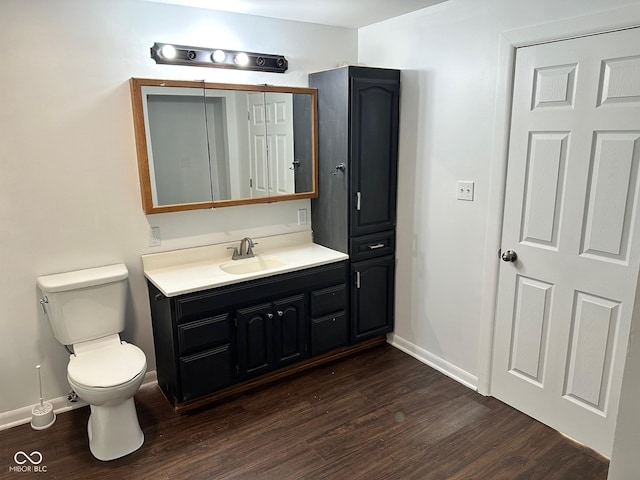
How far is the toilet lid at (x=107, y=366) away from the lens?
6.99 ft

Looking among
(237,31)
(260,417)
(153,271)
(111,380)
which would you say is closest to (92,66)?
(237,31)

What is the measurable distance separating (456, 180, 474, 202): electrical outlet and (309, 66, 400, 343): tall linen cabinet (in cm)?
55

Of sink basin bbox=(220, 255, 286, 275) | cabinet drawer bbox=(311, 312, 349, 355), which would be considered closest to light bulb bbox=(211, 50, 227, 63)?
sink basin bbox=(220, 255, 286, 275)

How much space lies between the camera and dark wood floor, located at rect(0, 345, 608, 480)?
212 cm

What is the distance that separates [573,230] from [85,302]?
255cm

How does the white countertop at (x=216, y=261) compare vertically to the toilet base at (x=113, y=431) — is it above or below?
above

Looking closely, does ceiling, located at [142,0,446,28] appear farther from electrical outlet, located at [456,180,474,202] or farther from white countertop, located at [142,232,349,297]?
white countertop, located at [142,232,349,297]

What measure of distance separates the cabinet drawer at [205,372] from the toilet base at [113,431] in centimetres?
32

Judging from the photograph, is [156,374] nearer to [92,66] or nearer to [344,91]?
[92,66]

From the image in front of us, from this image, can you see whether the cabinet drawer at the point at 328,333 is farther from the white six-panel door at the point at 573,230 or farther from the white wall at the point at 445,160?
the white six-panel door at the point at 573,230

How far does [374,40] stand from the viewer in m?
3.17

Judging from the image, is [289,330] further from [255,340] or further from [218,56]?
[218,56]

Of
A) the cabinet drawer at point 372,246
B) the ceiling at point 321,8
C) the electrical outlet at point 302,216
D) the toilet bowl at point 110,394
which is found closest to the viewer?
the toilet bowl at point 110,394

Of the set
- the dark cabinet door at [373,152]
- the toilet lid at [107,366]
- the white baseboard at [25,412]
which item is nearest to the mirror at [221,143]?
the dark cabinet door at [373,152]
